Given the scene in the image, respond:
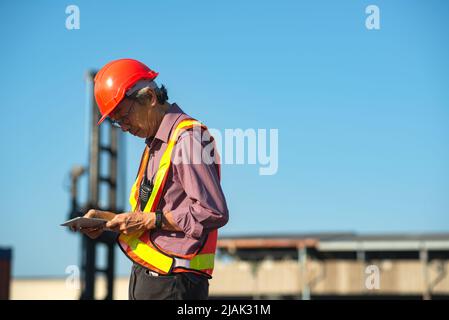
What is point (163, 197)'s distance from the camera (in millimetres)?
3773

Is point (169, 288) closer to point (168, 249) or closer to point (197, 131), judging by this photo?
point (168, 249)

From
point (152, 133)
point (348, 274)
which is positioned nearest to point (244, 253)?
point (348, 274)

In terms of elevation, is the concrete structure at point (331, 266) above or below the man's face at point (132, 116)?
below

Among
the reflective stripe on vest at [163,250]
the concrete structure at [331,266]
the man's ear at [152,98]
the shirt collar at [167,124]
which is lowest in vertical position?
the concrete structure at [331,266]

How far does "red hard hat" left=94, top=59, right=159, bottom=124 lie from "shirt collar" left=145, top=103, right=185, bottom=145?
207mm

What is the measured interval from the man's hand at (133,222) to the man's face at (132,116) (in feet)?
1.50

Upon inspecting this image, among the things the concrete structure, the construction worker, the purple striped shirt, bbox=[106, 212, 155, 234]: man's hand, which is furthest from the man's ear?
the concrete structure

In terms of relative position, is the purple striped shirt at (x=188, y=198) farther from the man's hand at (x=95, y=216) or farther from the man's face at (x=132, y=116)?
the man's hand at (x=95, y=216)

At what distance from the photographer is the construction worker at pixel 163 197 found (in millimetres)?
3602

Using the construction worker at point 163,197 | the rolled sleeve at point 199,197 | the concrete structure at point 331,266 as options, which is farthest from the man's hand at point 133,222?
the concrete structure at point 331,266

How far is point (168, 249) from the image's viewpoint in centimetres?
370

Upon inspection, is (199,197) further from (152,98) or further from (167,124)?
(152,98)
